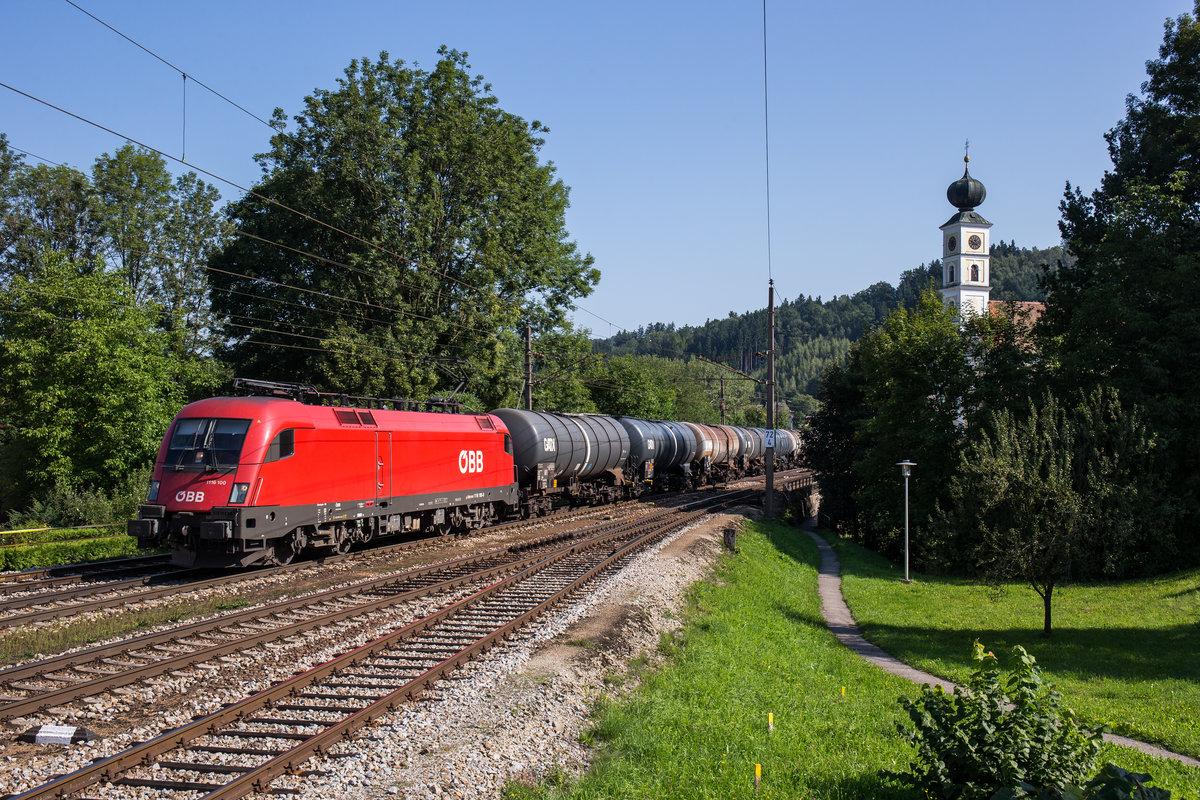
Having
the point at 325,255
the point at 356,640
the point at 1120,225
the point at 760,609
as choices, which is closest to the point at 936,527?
the point at 760,609


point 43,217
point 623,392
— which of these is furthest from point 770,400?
point 43,217

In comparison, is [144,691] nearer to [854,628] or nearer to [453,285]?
[854,628]

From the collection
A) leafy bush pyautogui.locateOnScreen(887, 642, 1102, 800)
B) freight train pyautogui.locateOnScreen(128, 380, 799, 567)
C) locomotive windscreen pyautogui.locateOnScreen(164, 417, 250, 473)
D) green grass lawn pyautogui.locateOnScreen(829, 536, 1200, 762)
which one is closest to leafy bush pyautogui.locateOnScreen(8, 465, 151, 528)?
freight train pyautogui.locateOnScreen(128, 380, 799, 567)

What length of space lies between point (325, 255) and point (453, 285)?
19.6 ft

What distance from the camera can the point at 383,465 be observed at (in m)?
19.8

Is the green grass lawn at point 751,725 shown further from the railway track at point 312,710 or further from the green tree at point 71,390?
the green tree at point 71,390

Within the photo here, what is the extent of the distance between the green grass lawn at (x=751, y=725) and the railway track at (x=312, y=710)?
2.14 meters

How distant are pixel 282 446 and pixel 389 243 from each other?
1990 centimetres

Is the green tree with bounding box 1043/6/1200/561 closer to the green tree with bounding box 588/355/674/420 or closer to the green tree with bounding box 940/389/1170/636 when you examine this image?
the green tree with bounding box 940/389/1170/636

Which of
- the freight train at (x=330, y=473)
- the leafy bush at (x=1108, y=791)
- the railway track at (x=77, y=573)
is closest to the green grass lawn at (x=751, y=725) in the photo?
the leafy bush at (x=1108, y=791)

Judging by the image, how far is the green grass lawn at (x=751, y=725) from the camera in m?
7.42

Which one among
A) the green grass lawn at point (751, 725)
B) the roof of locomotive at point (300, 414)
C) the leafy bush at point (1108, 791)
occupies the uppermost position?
the roof of locomotive at point (300, 414)

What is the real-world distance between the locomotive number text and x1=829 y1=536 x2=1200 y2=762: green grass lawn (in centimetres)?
1130

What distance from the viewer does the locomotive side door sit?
771 inches
